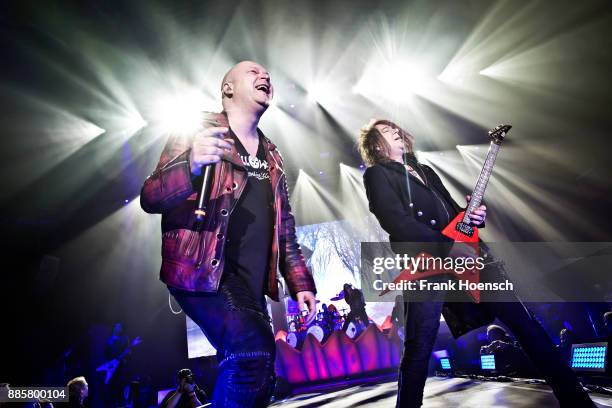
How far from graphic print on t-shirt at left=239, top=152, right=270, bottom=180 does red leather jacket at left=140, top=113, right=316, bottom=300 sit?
0.12 meters

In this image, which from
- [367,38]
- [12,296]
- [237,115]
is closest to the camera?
[237,115]

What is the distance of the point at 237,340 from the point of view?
1631 mm

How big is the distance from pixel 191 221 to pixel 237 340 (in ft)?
2.12

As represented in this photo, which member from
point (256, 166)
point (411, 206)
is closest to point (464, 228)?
point (411, 206)

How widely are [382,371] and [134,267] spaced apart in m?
5.98

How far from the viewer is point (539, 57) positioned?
5.79 metres

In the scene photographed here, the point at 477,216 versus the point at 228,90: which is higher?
the point at 228,90

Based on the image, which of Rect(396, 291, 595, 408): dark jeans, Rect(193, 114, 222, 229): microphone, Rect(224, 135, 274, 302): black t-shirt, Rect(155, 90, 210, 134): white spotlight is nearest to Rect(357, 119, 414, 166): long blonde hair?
Rect(396, 291, 595, 408): dark jeans

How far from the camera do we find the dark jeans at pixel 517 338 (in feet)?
7.85

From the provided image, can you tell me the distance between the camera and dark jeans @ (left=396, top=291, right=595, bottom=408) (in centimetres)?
239

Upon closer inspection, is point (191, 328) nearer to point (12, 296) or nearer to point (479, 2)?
point (12, 296)

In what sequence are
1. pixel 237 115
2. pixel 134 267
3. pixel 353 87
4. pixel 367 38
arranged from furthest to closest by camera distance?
pixel 134 267, pixel 353 87, pixel 367 38, pixel 237 115

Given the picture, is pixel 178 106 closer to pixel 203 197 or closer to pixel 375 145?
pixel 375 145

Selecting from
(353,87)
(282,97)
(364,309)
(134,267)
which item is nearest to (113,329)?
(134,267)
